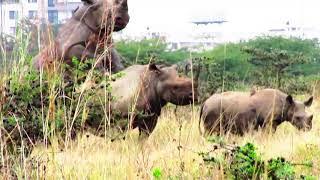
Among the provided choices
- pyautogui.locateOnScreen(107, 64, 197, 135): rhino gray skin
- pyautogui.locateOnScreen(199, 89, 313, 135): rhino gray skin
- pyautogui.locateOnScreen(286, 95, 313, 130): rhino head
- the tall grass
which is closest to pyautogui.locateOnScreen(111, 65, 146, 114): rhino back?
pyautogui.locateOnScreen(107, 64, 197, 135): rhino gray skin

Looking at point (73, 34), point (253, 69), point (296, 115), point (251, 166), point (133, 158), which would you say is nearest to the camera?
point (251, 166)

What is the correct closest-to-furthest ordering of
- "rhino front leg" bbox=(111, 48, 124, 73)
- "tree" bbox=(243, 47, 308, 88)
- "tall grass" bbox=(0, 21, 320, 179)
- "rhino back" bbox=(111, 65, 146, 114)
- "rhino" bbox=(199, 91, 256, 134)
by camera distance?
"tall grass" bbox=(0, 21, 320, 179), "rhino back" bbox=(111, 65, 146, 114), "rhino front leg" bbox=(111, 48, 124, 73), "rhino" bbox=(199, 91, 256, 134), "tree" bbox=(243, 47, 308, 88)

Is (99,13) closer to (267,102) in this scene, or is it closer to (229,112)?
(229,112)

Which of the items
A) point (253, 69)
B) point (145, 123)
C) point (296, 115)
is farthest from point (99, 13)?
point (253, 69)

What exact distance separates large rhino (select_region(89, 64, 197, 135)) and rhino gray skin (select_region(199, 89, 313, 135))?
1.07m

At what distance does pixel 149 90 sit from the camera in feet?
21.7

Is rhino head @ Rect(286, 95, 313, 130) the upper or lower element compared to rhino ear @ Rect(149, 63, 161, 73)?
lower

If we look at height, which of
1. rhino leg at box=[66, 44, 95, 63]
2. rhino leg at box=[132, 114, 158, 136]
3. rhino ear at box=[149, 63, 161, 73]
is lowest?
rhino leg at box=[132, 114, 158, 136]

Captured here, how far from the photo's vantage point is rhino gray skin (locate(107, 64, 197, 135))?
634 centimetres

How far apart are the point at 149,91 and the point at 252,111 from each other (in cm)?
177

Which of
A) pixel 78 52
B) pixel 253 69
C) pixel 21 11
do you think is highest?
pixel 21 11

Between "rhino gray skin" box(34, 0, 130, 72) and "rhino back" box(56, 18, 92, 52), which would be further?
"rhino back" box(56, 18, 92, 52)

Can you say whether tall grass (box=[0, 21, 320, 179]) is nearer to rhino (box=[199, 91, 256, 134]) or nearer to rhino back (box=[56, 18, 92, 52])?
rhino back (box=[56, 18, 92, 52])

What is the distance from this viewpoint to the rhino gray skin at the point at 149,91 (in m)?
6.34
